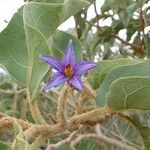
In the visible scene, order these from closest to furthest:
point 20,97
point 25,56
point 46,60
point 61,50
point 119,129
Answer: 1. point 46,60
2. point 25,56
3. point 61,50
4. point 119,129
5. point 20,97

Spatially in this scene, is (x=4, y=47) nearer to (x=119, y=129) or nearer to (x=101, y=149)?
(x=101, y=149)

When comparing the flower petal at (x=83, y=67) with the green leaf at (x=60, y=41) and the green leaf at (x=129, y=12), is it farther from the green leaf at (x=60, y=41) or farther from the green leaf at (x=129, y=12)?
the green leaf at (x=129, y=12)

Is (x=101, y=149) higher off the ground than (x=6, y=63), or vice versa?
(x=6, y=63)

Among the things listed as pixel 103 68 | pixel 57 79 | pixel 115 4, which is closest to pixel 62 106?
pixel 57 79

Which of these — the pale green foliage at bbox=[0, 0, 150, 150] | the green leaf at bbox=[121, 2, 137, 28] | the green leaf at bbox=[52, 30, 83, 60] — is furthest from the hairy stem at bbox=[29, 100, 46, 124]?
the green leaf at bbox=[121, 2, 137, 28]

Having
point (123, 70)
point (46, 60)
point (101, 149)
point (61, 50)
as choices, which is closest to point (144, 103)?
point (123, 70)

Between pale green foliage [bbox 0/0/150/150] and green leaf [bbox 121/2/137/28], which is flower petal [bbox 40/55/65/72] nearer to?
pale green foliage [bbox 0/0/150/150]
